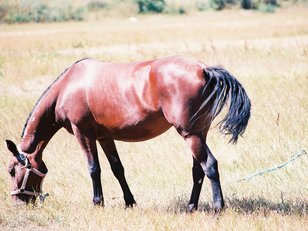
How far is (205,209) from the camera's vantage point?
6359 mm

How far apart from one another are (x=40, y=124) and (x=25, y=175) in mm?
636

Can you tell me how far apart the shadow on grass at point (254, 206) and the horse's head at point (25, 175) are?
1625 millimetres

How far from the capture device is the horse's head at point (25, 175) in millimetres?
6648

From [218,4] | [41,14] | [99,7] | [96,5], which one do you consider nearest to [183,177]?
[41,14]

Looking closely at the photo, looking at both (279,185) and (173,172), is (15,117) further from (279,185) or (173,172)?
(279,185)

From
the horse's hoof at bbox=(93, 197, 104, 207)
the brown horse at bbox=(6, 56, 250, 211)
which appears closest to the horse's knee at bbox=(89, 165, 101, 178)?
the brown horse at bbox=(6, 56, 250, 211)

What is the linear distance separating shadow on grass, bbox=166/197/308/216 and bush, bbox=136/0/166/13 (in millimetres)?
58255

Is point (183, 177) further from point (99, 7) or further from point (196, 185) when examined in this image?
point (99, 7)

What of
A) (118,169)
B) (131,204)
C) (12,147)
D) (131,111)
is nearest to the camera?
(131,111)

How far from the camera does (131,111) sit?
6.16 m

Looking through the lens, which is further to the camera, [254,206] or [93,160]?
[93,160]

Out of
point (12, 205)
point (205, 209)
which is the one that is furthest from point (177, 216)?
point (12, 205)

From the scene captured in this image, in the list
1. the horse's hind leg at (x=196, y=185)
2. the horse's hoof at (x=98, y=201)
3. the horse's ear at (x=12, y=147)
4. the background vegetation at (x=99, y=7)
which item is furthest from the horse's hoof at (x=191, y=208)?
the background vegetation at (x=99, y=7)

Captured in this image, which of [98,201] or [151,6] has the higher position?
[98,201]
